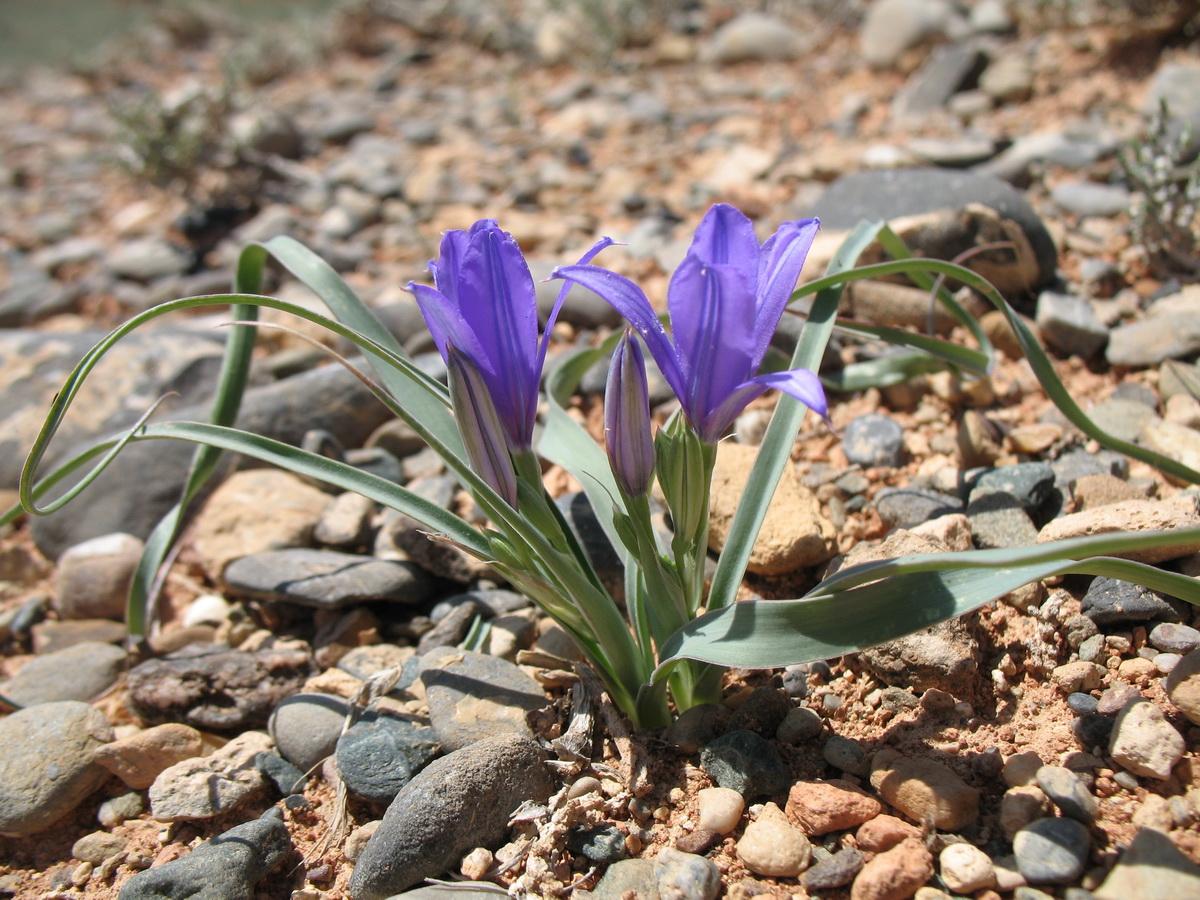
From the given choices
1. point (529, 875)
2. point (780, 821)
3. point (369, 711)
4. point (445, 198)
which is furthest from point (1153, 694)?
point (445, 198)

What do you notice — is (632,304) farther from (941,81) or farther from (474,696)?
(941,81)

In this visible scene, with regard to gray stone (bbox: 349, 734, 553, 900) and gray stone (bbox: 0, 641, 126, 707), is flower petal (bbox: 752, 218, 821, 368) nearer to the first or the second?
gray stone (bbox: 349, 734, 553, 900)

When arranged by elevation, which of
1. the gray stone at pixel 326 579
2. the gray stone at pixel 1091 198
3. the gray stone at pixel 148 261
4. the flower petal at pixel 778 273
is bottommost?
the gray stone at pixel 326 579

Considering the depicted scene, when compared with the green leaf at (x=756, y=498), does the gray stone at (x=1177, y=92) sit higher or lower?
higher

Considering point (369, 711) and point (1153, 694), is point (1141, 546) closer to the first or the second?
point (1153, 694)

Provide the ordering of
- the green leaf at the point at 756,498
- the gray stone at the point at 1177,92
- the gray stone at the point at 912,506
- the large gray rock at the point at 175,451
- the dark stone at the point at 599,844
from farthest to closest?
1. the gray stone at the point at 1177,92
2. the large gray rock at the point at 175,451
3. the gray stone at the point at 912,506
4. the green leaf at the point at 756,498
5. the dark stone at the point at 599,844

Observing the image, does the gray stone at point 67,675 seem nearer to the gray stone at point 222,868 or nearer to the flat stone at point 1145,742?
the gray stone at point 222,868

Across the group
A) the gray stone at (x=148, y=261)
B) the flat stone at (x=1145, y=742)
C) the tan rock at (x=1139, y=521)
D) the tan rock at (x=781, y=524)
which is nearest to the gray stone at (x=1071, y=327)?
the tan rock at (x=1139, y=521)
